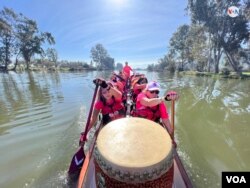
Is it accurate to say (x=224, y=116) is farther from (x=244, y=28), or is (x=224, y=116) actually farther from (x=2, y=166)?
(x=244, y=28)

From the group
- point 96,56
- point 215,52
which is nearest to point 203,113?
point 215,52

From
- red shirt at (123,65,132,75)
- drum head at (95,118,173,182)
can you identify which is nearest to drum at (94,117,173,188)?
drum head at (95,118,173,182)

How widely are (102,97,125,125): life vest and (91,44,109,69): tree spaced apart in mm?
108750

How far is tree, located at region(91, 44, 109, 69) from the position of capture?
113m

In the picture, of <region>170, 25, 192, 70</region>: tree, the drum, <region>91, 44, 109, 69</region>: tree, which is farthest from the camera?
<region>91, 44, 109, 69</region>: tree

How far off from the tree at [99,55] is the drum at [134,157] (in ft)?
366

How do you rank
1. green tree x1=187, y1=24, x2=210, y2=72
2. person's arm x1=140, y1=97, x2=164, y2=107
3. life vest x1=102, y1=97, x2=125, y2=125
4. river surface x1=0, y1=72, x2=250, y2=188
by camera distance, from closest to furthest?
person's arm x1=140, y1=97, x2=164, y2=107 < river surface x1=0, y1=72, x2=250, y2=188 < life vest x1=102, y1=97, x2=125, y2=125 < green tree x1=187, y1=24, x2=210, y2=72

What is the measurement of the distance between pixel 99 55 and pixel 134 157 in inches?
4554

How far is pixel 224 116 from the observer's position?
8.31 m

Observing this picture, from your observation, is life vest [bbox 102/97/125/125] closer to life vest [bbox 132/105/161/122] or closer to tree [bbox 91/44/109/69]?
life vest [bbox 132/105/161/122]

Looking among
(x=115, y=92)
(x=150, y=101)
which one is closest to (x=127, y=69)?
(x=115, y=92)

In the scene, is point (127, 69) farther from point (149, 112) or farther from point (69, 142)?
point (149, 112)

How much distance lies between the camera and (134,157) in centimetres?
202

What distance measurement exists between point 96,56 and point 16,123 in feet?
358
